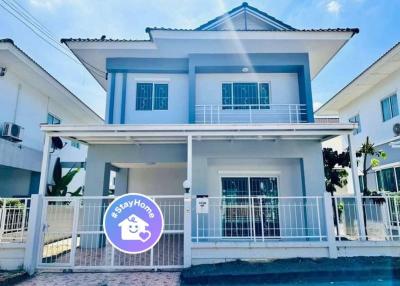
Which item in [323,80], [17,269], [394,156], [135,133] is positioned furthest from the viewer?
[323,80]

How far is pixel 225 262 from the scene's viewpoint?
7758mm

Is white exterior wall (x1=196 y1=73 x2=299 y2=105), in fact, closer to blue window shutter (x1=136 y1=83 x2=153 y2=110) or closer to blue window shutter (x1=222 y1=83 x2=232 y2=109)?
blue window shutter (x1=222 y1=83 x2=232 y2=109)

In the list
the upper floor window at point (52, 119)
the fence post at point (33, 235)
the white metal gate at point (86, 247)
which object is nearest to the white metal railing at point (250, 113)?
the white metal gate at point (86, 247)

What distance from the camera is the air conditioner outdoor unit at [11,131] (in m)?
11.3

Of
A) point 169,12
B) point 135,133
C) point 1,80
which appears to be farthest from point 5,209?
point 169,12

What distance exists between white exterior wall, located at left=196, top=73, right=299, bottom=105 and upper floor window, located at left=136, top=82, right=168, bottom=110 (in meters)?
1.46

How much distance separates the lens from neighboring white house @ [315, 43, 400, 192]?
40.7 feet

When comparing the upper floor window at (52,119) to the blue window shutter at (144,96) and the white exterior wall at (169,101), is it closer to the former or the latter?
the white exterior wall at (169,101)

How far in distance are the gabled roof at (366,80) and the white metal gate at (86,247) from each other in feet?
34.1

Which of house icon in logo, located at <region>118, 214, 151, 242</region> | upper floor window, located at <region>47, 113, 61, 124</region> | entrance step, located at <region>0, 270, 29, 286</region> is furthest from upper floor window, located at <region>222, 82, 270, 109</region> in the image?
upper floor window, located at <region>47, 113, 61, 124</region>

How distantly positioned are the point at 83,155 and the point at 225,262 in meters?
14.6

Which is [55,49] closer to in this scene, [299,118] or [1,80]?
[1,80]

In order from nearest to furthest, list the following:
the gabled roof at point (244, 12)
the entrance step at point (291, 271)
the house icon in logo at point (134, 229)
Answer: the entrance step at point (291, 271)
the house icon in logo at point (134, 229)
the gabled roof at point (244, 12)

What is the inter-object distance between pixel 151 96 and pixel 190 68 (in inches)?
80.8
